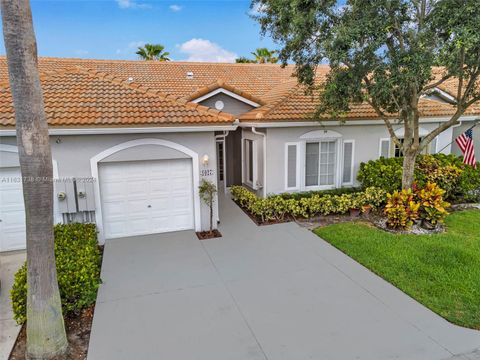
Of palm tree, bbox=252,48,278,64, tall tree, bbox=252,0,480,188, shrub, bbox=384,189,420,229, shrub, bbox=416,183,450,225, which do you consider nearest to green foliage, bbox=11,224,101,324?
tall tree, bbox=252,0,480,188

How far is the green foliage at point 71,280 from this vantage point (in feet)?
18.6

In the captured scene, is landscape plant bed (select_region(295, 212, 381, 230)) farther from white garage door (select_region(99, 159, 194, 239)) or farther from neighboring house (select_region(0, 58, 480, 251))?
white garage door (select_region(99, 159, 194, 239))

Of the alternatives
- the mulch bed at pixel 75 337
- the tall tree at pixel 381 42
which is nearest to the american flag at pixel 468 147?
the tall tree at pixel 381 42

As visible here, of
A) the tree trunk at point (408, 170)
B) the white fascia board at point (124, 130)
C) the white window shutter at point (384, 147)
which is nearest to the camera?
the white fascia board at point (124, 130)

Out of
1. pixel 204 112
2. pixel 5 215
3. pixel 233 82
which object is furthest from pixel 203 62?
pixel 5 215

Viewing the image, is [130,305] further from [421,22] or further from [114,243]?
[421,22]

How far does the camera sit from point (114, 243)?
9.73 m

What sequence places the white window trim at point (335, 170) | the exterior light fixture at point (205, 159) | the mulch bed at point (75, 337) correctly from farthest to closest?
the white window trim at point (335, 170) < the exterior light fixture at point (205, 159) < the mulch bed at point (75, 337)

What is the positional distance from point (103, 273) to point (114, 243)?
6.28 ft

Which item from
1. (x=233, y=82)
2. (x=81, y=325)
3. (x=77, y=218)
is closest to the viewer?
(x=81, y=325)

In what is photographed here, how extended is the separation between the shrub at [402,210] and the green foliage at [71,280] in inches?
347

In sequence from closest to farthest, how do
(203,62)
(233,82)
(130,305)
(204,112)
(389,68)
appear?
(130,305), (389,68), (204,112), (233,82), (203,62)

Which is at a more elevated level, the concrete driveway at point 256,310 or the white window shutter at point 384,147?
the white window shutter at point 384,147

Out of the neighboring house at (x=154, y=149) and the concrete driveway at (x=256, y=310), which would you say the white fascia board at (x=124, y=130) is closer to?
the neighboring house at (x=154, y=149)
